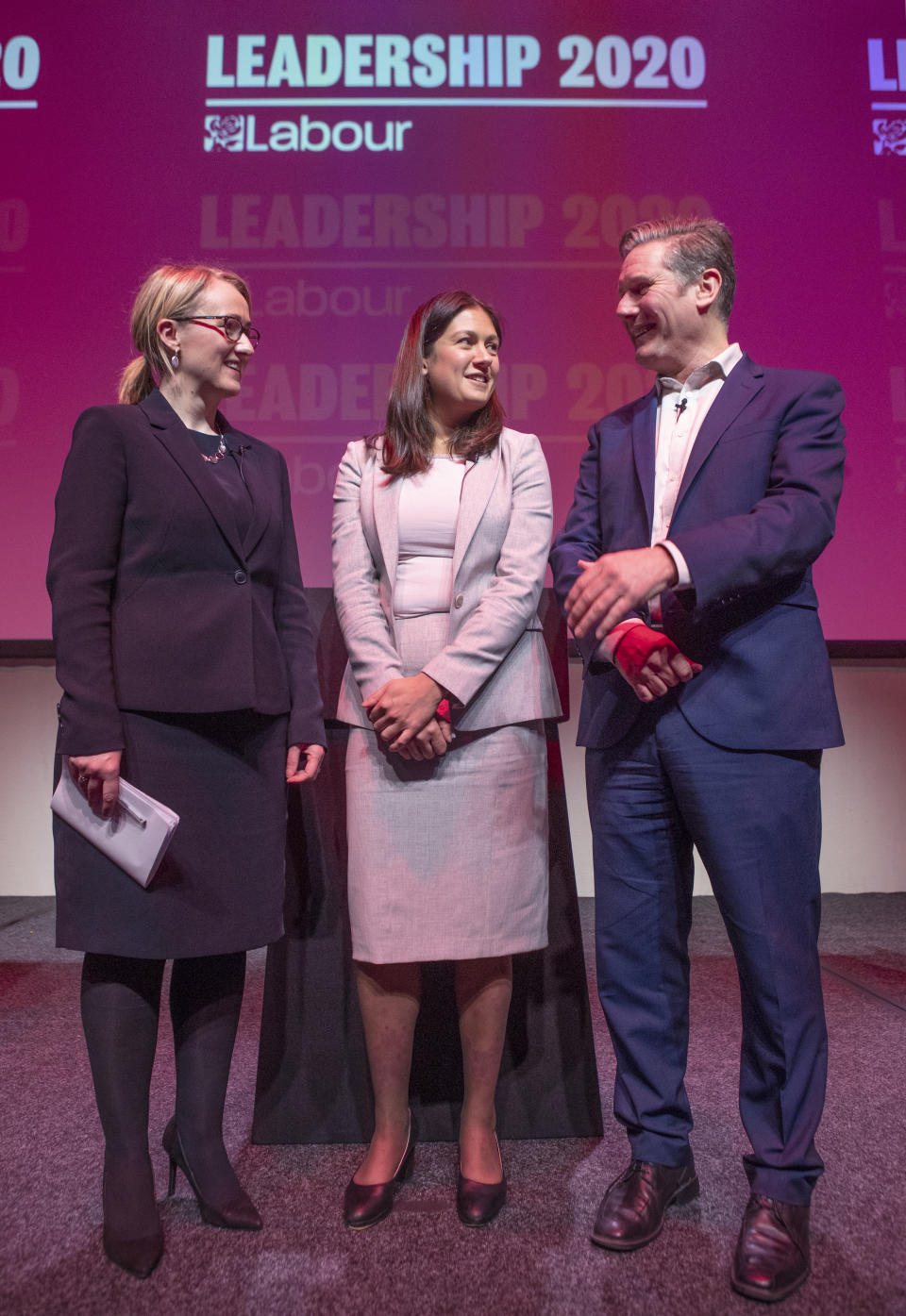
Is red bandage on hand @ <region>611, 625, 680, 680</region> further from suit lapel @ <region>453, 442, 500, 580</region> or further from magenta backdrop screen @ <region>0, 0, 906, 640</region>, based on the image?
magenta backdrop screen @ <region>0, 0, 906, 640</region>

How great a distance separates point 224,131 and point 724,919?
136 inches

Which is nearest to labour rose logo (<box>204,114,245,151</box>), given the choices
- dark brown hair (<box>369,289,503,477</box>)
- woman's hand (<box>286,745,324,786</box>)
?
dark brown hair (<box>369,289,503,477</box>)

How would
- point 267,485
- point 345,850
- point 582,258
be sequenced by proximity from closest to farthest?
point 267,485 < point 345,850 < point 582,258

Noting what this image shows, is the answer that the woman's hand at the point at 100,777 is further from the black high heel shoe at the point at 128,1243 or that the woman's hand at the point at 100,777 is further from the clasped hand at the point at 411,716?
the black high heel shoe at the point at 128,1243

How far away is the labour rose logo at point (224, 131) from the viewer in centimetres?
348

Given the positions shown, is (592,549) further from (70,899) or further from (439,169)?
(439,169)

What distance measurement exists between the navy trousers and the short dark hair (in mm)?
752

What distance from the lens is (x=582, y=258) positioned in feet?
11.5

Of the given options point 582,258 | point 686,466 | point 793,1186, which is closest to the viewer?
point 793,1186

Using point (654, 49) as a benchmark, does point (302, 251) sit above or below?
below

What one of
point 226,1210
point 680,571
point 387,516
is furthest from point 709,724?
point 226,1210

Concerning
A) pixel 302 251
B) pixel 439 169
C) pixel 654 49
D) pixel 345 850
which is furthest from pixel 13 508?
pixel 654 49

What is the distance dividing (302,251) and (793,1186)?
133 inches

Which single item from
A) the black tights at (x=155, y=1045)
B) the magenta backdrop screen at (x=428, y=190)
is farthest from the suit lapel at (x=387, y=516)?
the magenta backdrop screen at (x=428, y=190)
